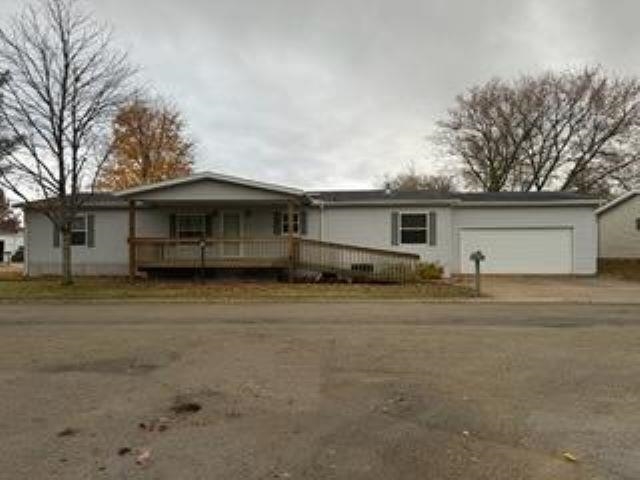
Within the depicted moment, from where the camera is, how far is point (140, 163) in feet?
172

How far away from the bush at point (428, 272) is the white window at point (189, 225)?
9208 millimetres

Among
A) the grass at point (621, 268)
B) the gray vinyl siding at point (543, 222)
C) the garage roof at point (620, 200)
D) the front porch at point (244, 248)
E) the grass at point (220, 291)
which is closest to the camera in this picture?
the grass at point (220, 291)

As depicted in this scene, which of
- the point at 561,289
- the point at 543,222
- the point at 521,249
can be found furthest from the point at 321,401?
the point at 543,222

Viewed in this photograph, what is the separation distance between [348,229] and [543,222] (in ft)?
26.6

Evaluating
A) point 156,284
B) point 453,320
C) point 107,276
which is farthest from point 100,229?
point 453,320

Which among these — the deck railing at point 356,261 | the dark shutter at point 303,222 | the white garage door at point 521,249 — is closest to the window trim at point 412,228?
the white garage door at point 521,249

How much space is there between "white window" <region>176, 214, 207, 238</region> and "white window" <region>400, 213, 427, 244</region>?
26.2ft

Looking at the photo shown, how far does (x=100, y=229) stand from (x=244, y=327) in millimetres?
19404

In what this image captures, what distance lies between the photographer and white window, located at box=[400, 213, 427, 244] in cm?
3184

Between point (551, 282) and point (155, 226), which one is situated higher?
point (155, 226)

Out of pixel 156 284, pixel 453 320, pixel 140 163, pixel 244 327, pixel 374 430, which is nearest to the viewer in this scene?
pixel 374 430

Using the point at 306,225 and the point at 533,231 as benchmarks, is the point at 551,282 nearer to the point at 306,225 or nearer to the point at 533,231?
the point at 533,231

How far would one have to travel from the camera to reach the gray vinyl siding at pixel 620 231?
4141cm

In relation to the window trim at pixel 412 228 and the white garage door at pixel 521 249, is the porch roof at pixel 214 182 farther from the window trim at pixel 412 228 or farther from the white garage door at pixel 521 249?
the white garage door at pixel 521 249
